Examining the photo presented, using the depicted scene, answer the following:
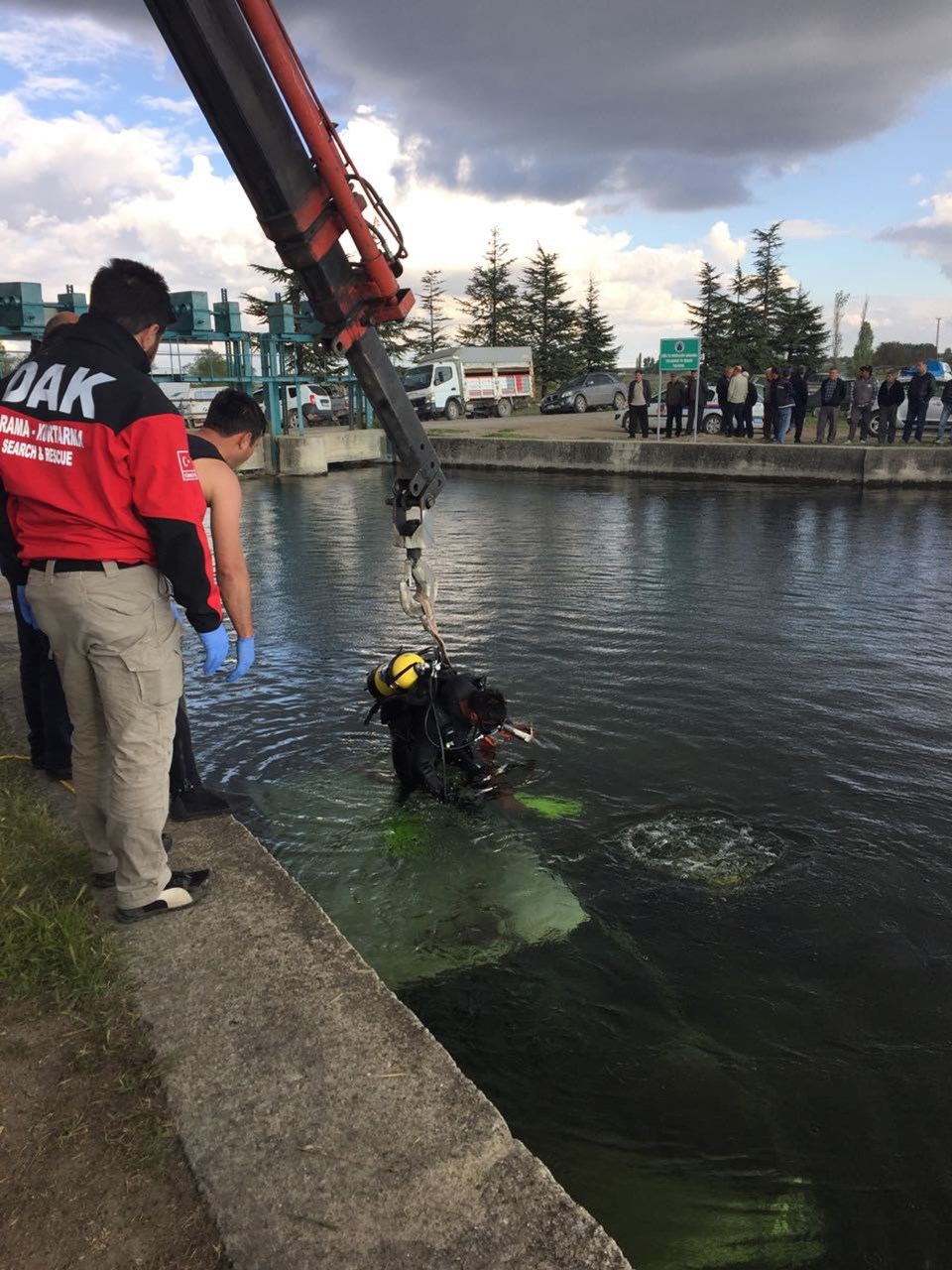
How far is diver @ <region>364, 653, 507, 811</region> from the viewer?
5.01 meters

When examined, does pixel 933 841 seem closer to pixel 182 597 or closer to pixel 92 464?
pixel 182 597

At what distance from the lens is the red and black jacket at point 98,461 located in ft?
9.38

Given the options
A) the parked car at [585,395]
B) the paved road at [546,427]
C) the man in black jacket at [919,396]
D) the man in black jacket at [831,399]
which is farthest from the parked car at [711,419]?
the parked car at [585,395]

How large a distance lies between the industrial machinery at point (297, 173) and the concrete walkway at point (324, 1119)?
10.1ft

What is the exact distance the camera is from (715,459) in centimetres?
2283

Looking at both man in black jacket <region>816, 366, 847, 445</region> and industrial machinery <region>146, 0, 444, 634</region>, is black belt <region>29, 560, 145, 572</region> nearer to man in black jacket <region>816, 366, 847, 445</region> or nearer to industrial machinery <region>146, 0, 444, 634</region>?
industrial machinery <region>146, 0, 444, 634</region>

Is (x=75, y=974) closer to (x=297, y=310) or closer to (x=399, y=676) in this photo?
(x=399, y=676)

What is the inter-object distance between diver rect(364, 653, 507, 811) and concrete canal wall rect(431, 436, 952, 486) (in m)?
18.0

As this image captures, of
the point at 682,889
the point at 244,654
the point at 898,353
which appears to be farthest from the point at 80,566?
the point at 898,353

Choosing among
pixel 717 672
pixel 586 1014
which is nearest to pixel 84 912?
pixel 586 1014

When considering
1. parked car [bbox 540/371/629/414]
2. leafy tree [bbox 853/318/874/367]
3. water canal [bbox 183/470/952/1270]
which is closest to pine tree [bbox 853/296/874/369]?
leafy tree [bbox 853/318/874/367]

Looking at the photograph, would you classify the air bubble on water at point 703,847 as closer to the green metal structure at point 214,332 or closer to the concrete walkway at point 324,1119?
the concrete walkway at point 324,1119

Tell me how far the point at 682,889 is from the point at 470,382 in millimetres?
36874

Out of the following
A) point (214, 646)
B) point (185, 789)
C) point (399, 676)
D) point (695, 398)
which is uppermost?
point (695, 398)
